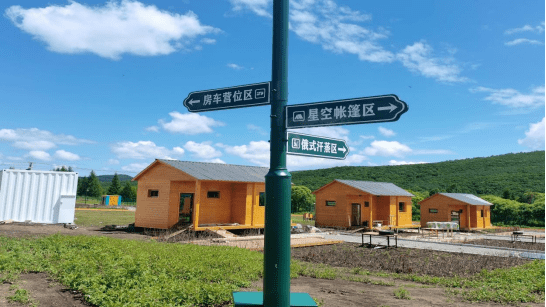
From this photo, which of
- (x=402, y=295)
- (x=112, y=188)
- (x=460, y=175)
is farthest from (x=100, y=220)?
→ (x=460, y=175)

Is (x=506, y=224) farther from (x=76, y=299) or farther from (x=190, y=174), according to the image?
(x=76, y=299)

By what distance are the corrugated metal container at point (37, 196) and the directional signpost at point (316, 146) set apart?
24.0m

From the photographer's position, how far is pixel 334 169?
121 meters

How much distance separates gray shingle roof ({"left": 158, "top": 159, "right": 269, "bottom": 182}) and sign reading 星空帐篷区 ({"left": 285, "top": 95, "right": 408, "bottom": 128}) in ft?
56.9

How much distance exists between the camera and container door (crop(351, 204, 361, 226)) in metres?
31.3

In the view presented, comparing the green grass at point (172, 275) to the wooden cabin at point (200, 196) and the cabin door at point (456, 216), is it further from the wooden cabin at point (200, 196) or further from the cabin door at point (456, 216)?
the cabin door at point (456, 216)

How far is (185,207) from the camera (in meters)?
24.4

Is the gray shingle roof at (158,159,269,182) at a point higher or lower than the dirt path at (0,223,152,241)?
higher

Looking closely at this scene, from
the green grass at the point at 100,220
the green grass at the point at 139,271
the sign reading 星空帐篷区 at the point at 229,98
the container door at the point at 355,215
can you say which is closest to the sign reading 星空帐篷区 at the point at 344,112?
the sign reading 星空帐篷区 at the point at 229,98

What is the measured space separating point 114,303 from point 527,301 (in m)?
7.89

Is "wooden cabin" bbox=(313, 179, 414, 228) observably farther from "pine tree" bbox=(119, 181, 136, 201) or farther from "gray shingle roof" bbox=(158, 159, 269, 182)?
"pine tree" bbox=(119, 181, 136, 201)

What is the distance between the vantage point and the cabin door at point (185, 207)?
23444mm

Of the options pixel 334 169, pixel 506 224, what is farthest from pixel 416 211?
pixel 334 169

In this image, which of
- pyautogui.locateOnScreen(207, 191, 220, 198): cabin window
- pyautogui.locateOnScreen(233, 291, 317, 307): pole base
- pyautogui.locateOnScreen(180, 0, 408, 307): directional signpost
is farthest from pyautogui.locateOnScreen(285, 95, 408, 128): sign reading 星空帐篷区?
pyautogui.locateOnScreen(207, 191, 220, 198): cabin window
